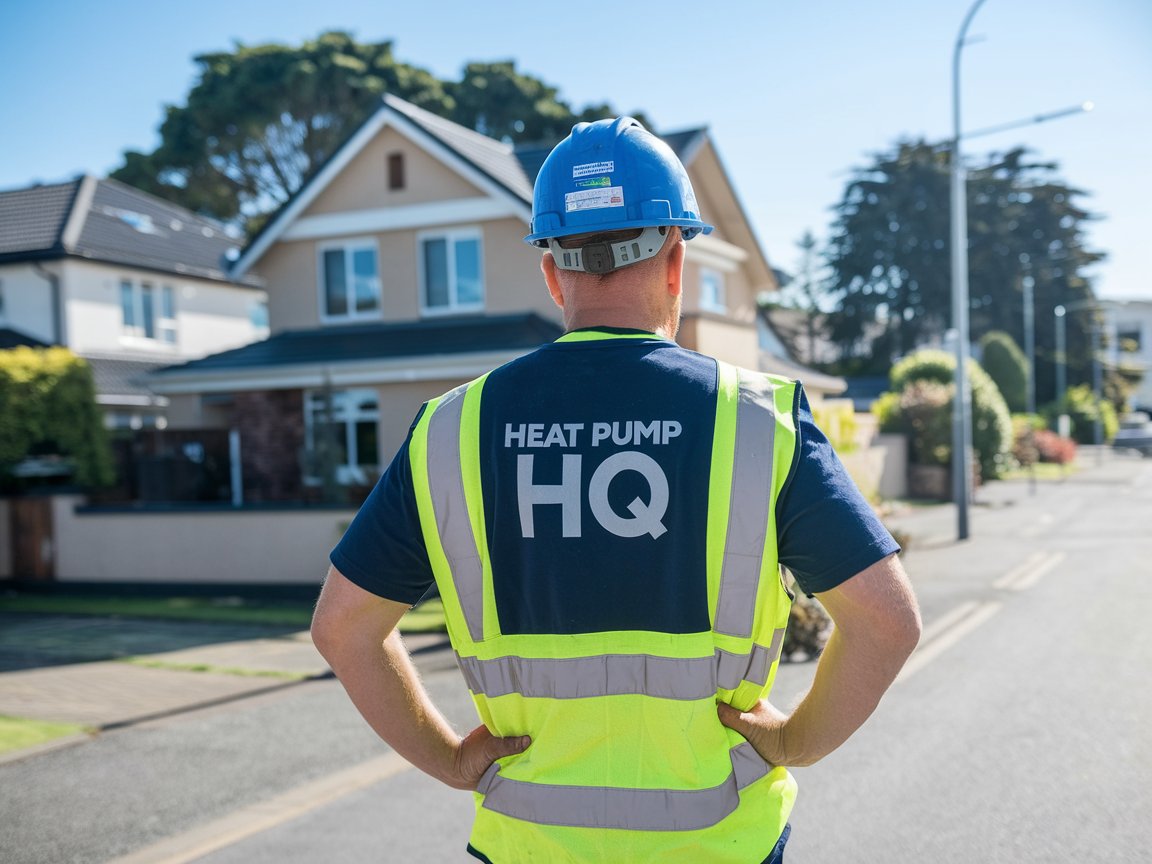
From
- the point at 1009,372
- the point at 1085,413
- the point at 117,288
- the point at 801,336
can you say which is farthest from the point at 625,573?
the point at 801,336

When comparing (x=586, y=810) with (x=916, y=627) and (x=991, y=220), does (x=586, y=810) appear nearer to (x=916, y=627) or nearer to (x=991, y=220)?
(x=916, y=627)

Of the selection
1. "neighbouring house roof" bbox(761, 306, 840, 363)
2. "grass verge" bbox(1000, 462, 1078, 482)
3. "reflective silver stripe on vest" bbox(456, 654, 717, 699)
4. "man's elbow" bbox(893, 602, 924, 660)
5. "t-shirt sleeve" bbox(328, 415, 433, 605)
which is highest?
"neighbouring house roof" bbox(761, 306, 840, 363)

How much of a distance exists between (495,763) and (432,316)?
19.2m

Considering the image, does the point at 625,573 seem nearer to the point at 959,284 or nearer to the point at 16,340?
the point at 959,284

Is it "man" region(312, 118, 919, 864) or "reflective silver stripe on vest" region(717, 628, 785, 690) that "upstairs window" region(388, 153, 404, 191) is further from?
"reflective silver stripe on vest" region(717, 628, 785, 690)

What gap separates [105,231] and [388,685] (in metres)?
29.9

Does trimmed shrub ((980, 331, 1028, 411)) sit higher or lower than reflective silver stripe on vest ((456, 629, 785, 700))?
higher

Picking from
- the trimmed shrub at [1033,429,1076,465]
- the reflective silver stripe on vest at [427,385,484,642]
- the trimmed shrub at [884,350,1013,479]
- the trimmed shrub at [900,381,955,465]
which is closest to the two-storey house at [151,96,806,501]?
the trimmed shrub at [900,381,955,465]

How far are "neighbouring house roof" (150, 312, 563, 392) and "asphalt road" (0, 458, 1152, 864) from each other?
368 inches

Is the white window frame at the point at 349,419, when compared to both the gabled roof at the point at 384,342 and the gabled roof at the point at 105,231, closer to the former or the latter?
the gabled roof at the point at 384,342

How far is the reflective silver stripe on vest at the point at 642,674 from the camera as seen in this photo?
172 cm

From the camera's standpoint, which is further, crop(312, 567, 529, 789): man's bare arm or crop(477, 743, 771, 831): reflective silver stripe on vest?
crop(312, 567, 529, 789): man's bare arm

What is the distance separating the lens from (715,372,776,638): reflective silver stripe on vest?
169cm

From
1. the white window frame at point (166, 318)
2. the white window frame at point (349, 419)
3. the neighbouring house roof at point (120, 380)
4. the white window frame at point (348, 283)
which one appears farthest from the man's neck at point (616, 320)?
→ the white window frame at point (166, 318)
